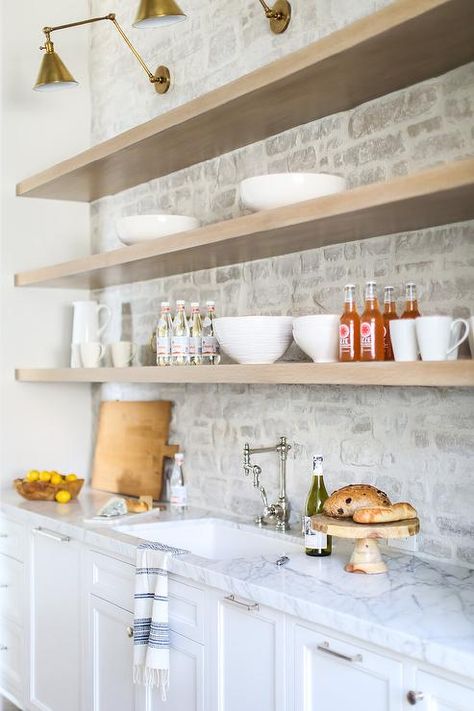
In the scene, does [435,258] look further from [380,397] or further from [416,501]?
Answer: [416,501]

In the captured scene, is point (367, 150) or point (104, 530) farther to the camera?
point (104, 530)

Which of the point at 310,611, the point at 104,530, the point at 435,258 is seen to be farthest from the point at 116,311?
the point at 310,611

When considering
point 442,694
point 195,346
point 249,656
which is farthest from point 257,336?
point 442,694

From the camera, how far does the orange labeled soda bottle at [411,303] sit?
8.18ft

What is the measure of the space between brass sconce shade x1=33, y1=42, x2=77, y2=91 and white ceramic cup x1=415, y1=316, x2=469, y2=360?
2.20 metres

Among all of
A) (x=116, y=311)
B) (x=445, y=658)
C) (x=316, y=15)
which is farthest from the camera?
(x=116, y=311)

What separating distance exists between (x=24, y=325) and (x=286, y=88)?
7.01 feet

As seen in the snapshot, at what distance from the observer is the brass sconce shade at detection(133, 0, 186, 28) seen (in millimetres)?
2996

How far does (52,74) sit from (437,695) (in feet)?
9.67

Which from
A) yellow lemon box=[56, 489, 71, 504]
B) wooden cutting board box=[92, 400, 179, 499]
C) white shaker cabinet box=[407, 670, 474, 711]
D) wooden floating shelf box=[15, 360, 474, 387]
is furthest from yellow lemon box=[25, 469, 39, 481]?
white shaker cabinet box=[407, 670, 474, 711]

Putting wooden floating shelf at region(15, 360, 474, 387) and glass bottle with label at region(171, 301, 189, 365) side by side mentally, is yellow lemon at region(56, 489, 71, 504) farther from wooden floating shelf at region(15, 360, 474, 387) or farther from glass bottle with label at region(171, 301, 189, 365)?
glass bottle with label at region(171, 301, 189, 365)

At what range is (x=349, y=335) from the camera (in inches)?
102

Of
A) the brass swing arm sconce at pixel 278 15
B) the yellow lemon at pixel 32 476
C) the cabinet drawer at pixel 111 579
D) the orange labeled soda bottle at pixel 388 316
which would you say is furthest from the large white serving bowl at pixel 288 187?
the yellow lemon at pixel 32 476

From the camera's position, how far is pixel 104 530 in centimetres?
328
